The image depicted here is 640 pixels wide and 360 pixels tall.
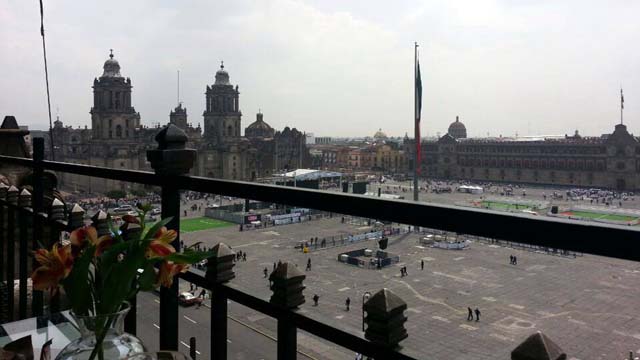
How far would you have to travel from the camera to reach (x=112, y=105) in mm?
57281

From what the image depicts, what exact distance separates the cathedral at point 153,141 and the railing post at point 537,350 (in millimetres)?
45224

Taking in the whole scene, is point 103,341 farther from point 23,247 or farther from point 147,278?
point 23,247

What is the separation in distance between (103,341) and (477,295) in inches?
833

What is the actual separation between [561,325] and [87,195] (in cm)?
4618

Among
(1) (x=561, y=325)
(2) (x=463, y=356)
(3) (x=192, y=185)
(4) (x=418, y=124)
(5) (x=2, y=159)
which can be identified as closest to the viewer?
(3) (x=192, y=185)

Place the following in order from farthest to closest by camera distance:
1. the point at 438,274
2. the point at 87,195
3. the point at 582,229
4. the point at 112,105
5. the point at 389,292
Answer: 1. the point at 112,105
2. the point at 87,195
3. the point at 438,274
4. the point at 389,292
5. the point at 582,229

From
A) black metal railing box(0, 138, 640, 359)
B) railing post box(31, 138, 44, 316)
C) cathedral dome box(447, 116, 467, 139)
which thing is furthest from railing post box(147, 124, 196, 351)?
cathedral dome box(447, 116, 467, 139)

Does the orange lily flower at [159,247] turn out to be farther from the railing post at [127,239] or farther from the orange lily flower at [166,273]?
the railing post at [127,239]

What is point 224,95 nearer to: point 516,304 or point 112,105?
point 112,105

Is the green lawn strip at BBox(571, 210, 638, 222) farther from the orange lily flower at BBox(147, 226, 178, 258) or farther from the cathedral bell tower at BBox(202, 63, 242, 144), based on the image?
the orange lily flower at BBox(147, 226, 178, 258)

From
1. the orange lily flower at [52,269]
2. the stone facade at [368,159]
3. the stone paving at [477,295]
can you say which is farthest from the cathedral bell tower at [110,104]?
the orange lily flower at [52,269]

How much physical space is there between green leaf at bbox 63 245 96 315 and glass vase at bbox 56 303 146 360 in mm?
36

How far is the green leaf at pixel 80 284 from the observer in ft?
4.52

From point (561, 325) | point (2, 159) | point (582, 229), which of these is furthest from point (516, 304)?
point (582, 229)
